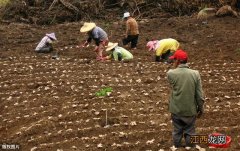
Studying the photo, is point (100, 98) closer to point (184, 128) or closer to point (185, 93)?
point (184, 128)

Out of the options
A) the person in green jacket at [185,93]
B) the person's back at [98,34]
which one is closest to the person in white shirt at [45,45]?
the person's back at [98,34]

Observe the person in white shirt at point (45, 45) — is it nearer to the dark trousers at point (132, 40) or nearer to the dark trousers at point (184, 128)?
the dark trousers at point (132, 40)

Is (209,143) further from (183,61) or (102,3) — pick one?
(102,3)

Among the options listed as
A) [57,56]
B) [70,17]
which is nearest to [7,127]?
Result: [57,56]

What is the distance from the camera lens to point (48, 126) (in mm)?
8852

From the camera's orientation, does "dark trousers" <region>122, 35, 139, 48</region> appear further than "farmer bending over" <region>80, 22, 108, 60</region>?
Yes

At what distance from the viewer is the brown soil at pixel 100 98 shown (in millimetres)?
8156

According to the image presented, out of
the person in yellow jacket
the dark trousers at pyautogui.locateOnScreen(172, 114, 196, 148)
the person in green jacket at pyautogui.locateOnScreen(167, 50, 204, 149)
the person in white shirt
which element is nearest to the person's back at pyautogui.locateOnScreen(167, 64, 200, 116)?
the person in green jacket at pyautogui.locateOnScreen(167, 50, 204, 149)

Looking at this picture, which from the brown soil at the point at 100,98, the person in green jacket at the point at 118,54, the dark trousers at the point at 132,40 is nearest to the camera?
the brown soil at the point at 100,98

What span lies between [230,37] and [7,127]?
31.3 feet

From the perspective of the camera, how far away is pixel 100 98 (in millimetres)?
10203

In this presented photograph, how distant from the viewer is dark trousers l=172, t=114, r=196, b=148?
6.98m

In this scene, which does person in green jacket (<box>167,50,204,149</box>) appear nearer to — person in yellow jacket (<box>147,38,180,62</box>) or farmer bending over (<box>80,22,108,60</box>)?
person in yellow jacket (<box>147,38,180,62</box>)

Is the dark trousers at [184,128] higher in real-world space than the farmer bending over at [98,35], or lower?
lower
